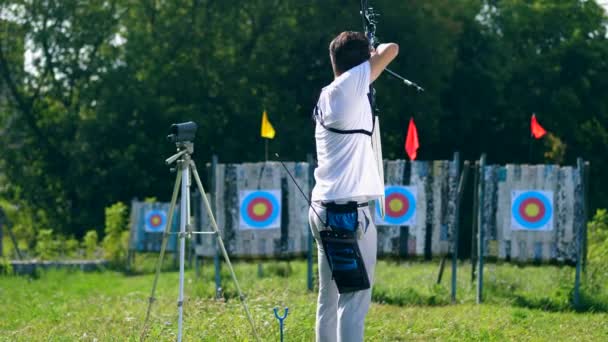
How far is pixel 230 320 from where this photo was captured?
334 inches

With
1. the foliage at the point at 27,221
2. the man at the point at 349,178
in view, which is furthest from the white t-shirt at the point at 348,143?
the foliage at the point at 27,221

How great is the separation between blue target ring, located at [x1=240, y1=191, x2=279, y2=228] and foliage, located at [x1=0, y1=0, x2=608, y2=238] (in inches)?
649

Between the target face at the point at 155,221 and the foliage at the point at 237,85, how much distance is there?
6.19 metres

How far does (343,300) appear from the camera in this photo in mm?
5645

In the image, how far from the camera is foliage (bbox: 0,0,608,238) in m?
29.8

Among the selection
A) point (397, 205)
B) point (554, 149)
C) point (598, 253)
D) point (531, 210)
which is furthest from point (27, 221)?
point (531, 210)

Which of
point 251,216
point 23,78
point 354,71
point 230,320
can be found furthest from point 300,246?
point 23,78

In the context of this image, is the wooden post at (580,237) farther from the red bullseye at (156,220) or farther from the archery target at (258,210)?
the red bullseye at (156,220)

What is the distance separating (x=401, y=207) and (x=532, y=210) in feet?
4.97

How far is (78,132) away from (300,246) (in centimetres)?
1939

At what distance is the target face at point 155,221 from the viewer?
2319cm

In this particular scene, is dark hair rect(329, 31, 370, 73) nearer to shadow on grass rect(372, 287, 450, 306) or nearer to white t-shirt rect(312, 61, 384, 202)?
white t-shirt rect(312, 61, 384, 202)

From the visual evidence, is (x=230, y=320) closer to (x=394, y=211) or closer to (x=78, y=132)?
(x=394, y=211)

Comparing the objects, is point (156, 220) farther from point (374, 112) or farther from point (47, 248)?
point (374, 112)
